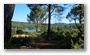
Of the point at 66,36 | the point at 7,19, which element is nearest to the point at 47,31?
the point at 66,36

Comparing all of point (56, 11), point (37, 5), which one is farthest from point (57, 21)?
point (37, 5)

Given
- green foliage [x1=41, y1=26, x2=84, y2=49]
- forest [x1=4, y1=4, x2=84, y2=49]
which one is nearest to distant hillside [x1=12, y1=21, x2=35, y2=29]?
forest [x1=4, y1=4, x2=84, y2=49]

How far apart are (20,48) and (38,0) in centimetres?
77

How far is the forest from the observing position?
7.32 ft

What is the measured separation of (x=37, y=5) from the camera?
2252 mm

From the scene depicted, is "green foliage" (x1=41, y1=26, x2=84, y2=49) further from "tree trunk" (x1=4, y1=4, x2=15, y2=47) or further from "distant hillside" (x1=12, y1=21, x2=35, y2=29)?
"tree trunk" (x1=4, y1=4, x2=15, y2=47)

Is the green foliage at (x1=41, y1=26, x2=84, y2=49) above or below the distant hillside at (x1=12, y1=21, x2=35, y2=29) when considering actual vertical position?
below

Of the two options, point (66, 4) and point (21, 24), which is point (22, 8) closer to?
point (21, 24)

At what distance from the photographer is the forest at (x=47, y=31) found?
223 cm

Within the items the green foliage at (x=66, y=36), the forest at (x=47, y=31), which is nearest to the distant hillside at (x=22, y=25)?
the forest at (x=47, y=31)

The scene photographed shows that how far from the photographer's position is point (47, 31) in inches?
88.6

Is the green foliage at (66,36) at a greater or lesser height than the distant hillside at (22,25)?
lesser

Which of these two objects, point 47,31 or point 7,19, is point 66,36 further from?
point 7,19

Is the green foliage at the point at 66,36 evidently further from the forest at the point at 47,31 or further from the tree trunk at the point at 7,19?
the tree trunk at the point at 7,19
